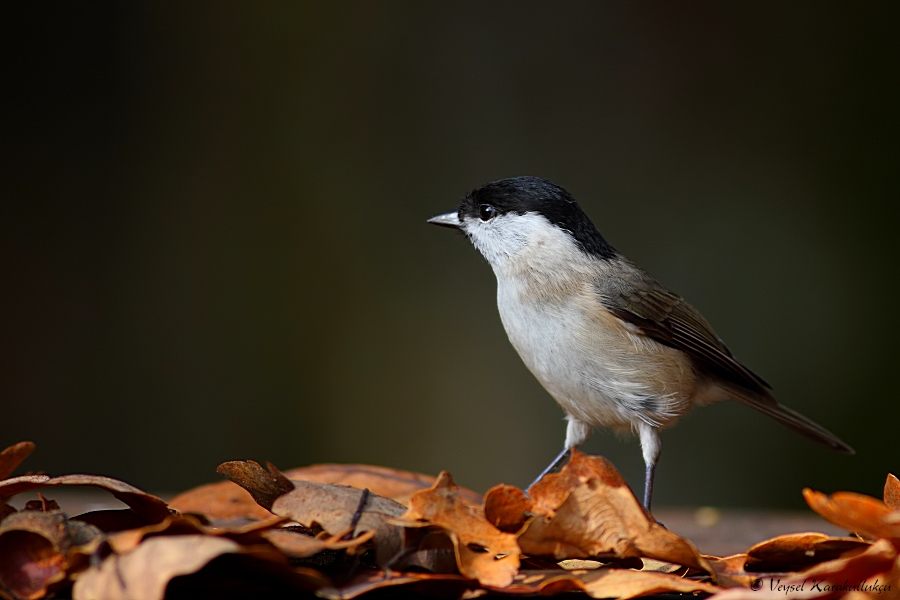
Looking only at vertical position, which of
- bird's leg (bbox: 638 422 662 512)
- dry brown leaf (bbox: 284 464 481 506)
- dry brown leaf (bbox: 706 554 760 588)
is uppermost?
dry brown leaf (bbox: 706 554 760 588)

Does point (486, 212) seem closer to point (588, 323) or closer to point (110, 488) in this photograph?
point (588, 323)

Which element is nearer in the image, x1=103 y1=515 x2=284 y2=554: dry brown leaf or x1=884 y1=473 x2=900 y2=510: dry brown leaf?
x1=103 y1=515 x2=284 y2=554: dry brown leaf

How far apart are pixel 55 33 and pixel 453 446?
3266 mm

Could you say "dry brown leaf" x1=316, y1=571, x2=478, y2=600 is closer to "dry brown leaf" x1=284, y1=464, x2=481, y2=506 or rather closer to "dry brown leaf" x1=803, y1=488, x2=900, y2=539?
"dry brown leaf" x1=803, y1=488, x2=900, y2=539

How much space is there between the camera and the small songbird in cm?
229

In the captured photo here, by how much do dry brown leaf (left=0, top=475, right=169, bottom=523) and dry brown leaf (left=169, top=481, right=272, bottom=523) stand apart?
21.6 inches

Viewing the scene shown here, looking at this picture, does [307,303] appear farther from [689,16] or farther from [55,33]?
[689,16]

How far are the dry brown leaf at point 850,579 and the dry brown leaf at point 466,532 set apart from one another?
0.81 ft

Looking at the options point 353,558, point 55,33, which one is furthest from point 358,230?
point 353,558

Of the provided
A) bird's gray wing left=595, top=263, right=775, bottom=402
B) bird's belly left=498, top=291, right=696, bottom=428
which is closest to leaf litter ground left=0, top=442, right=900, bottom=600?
bird's belly left=498, top=291, right=696, bottom=428

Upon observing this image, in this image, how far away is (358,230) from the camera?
4.93 meters

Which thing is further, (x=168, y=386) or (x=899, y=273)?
(x=168, y=386)

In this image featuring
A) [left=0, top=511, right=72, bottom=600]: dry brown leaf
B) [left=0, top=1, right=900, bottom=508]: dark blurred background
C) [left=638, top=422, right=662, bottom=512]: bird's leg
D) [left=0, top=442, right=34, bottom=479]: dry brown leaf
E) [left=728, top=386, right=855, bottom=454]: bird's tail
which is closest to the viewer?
[left=0, top=511, right=72, bottom=600]: dry brown leaf

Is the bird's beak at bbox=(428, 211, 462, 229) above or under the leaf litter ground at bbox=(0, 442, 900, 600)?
above
